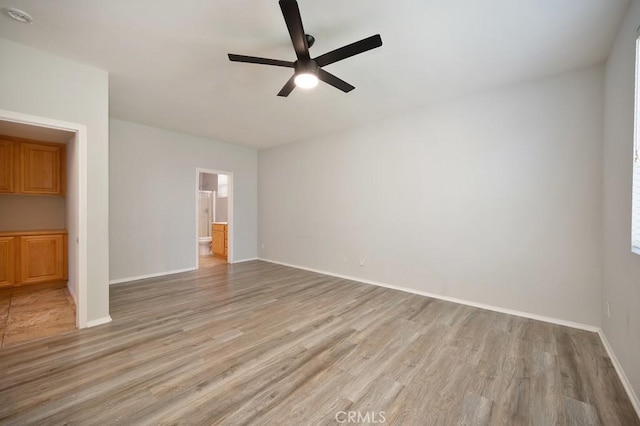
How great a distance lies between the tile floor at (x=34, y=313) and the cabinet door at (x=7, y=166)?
1.55 meters

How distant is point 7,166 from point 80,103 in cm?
253

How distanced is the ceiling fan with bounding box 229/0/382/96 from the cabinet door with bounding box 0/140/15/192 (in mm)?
4276

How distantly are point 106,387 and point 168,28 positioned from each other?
2.83 m

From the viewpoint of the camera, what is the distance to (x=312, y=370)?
1.99 metres

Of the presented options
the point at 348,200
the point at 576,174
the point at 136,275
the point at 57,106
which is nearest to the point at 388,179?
the point at 348,200

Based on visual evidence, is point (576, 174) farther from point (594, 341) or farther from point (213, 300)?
point (213, 300)

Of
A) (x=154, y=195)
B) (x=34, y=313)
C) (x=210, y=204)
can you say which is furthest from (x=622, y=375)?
(x=210, y=204)

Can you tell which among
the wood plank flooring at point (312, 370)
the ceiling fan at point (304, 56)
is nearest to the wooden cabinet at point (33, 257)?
the wood plank flooring at point (312, 370)

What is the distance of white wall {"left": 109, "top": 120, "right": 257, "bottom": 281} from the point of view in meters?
4.38

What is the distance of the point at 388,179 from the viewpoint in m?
4.18

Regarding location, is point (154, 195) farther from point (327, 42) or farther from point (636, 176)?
point (636, 176)

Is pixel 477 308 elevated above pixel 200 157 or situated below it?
below

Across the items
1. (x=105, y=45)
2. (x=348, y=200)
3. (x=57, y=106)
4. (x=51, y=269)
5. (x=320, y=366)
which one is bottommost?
(x=320, y=366)

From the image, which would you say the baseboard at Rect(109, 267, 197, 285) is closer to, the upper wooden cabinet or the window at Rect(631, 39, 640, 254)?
the upper wooden cabinet
